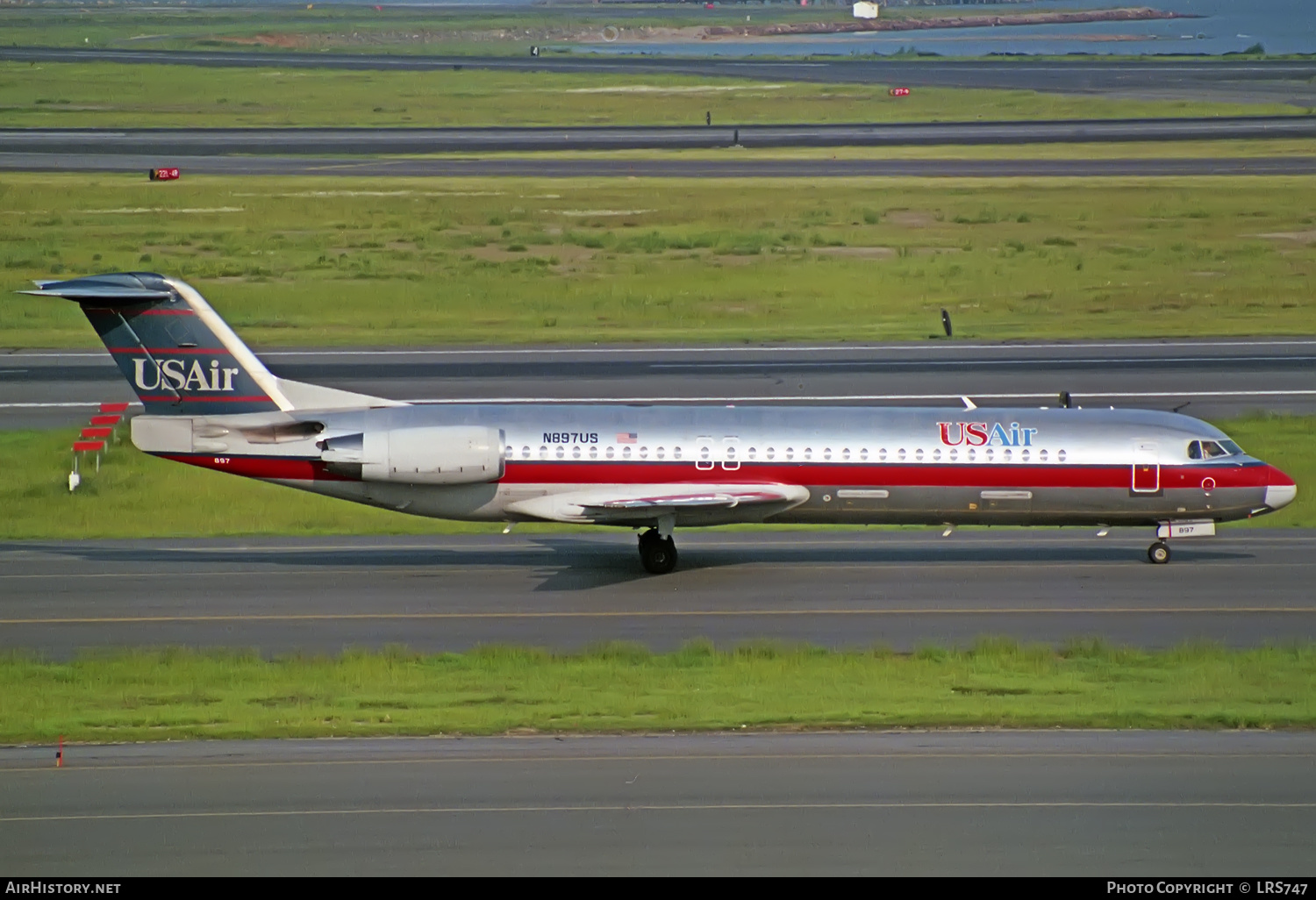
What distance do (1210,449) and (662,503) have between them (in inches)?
483

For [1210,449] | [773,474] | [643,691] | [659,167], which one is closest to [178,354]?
[773,474]

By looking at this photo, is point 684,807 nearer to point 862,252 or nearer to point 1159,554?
point 1159,554

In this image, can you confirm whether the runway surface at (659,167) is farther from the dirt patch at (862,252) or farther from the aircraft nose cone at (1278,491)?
the aircraft nose cone at (1278,491)

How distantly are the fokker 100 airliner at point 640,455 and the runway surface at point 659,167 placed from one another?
2430 inches

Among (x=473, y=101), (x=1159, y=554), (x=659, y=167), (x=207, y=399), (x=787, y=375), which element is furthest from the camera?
(x=473, y=101)

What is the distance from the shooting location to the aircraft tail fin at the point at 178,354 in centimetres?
3500

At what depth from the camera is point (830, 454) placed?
35500 mm

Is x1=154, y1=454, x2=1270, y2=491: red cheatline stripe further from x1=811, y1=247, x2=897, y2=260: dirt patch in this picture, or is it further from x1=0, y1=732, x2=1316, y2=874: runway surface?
x1=811, y1=247, x2=897, y2=260: dirt patch

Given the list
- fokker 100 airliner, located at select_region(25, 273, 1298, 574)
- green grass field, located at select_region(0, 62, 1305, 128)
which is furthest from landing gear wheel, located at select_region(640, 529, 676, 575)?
green grass field, located at select_region(0, 62, 1305, 128)

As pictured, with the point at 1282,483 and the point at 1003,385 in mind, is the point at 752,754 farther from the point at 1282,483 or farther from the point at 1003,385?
the point at 1003,385

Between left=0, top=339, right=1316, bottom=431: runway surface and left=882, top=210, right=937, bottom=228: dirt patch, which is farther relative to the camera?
left=882, top=210, right=937, bottom=228: dirt patch

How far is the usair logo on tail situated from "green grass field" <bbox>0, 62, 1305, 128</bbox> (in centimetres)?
9317

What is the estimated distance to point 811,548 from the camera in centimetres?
3825

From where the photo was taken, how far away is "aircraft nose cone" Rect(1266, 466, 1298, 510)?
36.3 meters
